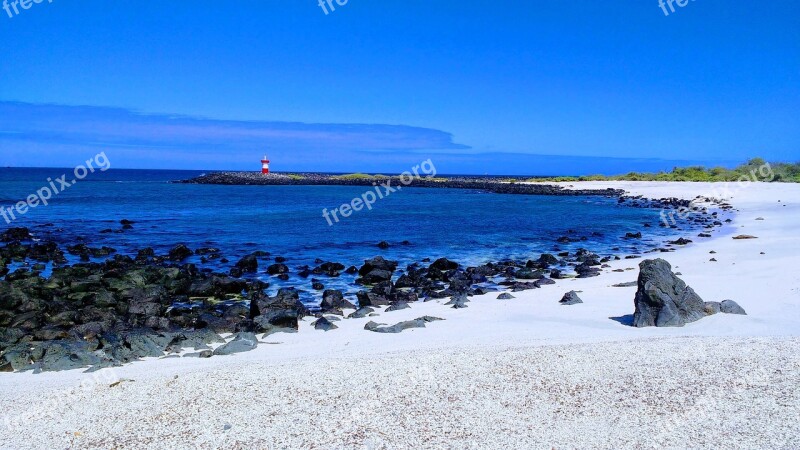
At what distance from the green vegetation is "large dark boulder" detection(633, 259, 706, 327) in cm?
5821

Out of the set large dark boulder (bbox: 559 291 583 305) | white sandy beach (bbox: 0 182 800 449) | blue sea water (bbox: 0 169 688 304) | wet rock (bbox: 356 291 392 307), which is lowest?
blue sea water (bbox: 0 169 688 304)

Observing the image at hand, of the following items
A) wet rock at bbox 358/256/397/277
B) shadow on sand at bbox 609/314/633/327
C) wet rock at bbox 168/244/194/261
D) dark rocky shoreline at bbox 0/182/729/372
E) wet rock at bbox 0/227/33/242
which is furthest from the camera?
wet rock at bbox 0/227/33/242

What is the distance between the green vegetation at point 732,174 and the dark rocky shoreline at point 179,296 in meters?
48.3

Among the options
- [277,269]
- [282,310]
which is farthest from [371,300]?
[277,269]

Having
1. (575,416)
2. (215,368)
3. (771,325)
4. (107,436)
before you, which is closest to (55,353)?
(215,368)

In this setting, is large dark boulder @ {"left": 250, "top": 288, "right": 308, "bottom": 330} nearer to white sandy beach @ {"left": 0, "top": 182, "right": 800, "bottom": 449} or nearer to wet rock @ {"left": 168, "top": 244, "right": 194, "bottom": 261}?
white sandy beach @ {"left": 0, "top": 182, "right": 800, "bottom": 449}

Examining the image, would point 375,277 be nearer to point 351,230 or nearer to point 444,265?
point 444,265

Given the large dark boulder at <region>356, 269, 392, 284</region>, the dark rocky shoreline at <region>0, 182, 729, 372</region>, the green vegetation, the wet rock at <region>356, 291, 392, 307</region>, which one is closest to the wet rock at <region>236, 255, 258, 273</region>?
the dark rocky shoreline at <region>0, 182, 729, 372</region>

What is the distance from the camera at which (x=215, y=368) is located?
870 cm

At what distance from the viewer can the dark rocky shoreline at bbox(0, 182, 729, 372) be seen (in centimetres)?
1047

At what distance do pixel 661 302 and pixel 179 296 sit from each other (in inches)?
466

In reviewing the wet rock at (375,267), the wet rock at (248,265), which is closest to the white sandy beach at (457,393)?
the wet rock at (375,267)

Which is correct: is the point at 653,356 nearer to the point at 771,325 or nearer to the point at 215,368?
the point at 771,325

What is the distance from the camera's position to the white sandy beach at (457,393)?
20.6 feet
